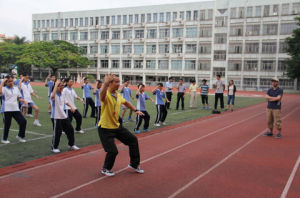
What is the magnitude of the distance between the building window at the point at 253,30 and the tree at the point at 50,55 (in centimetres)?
3441

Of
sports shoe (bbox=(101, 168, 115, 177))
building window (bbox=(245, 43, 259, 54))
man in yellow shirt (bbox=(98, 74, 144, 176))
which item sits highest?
building window (bbox=(245, 43, 259, 54))

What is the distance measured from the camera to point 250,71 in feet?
173

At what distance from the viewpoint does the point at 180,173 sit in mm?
5875

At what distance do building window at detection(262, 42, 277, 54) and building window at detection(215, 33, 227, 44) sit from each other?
7.25 m

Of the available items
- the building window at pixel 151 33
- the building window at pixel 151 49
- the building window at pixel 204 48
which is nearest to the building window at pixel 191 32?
the building window at pixel 204 48

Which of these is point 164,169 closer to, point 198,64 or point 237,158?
point 237,158

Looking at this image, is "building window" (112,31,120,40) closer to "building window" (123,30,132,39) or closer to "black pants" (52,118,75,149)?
"building window" (123,30,132,39)

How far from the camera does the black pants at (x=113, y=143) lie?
5.41 metres

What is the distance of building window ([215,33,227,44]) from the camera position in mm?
55125

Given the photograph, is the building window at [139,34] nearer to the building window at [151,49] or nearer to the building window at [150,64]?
the building window at [151,49]

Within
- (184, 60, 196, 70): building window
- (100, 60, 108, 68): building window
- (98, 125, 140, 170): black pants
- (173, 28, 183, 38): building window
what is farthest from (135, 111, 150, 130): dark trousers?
(100, 60, 108, 68): building window

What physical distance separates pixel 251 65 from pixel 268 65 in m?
2.94

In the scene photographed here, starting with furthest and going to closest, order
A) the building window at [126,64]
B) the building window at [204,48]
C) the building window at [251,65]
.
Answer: the building window at [126,64]
the building window at [204,48]
the building window at [251,65]

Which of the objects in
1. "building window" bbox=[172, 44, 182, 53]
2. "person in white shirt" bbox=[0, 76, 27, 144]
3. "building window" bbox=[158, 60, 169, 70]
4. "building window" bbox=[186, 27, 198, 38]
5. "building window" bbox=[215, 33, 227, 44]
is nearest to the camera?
"person in white shirt" bbox=[0, 76, 27, 144]
